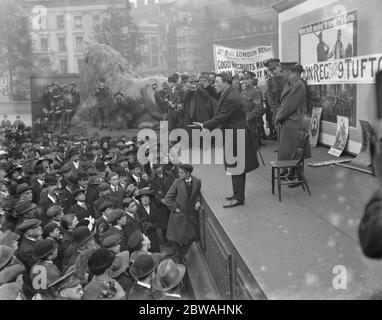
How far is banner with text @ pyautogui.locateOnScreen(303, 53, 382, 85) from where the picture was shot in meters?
7.72

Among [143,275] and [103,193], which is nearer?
[143,275]

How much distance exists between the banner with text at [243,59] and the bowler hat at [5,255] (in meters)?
8.40

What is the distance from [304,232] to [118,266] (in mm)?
2093

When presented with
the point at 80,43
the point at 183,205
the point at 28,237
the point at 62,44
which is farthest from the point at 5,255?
the point at 80,43

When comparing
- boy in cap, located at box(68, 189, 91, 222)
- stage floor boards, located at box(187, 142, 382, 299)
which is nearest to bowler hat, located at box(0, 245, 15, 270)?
boy in cap, located at box(68, 189, 91, 222)

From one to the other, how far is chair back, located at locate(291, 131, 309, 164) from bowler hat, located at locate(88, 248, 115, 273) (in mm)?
3305

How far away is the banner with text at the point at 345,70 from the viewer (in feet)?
25.3

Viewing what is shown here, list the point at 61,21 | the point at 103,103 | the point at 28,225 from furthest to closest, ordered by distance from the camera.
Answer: the point at 61,21 < the point at 103,103 < the point at 28,225

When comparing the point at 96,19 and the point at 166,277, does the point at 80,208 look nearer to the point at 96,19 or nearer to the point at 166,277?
the point at 166,277

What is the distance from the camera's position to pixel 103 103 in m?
17.2

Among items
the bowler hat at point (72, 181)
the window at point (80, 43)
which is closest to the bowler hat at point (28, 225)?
the bowler hat at point (72, 181)

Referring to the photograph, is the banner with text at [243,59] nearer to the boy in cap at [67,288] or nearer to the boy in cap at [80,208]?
the boy in cap at [80,208]

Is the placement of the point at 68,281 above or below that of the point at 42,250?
below

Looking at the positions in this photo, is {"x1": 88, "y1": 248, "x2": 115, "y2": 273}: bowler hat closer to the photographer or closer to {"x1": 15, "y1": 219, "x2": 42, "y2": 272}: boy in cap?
{"x1": 15, "y1": 219, "x2": 42, "y2": 272}: boy in cap
